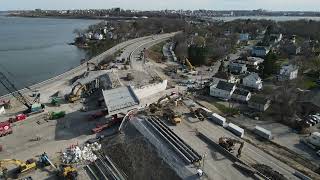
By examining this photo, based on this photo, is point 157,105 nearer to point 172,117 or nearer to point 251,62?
point 172,117

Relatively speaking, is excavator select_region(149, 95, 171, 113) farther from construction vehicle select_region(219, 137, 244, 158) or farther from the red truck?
the red truck

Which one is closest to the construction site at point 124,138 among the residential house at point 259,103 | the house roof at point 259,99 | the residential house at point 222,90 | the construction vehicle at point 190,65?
the residential house at point 222,90

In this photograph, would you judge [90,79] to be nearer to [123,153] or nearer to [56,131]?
[56,131]

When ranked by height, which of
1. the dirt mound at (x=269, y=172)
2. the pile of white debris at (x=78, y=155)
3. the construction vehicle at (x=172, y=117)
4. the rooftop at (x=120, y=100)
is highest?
the rooftop at (x=120, y=100)

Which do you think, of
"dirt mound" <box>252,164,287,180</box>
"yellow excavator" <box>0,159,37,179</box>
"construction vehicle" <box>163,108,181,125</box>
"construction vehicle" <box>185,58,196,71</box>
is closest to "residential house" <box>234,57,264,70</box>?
"construction vehicle" <box>185,58,196,71</box>

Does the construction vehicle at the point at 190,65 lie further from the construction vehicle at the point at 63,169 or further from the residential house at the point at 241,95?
the construction vehicle at the point at 63,169

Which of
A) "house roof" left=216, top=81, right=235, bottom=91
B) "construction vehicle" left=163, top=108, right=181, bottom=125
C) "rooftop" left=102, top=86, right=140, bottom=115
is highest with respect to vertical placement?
"rooftop" left=102, top=86, right=140, bottom=115

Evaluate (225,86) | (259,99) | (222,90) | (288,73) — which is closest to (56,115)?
(222,90)
